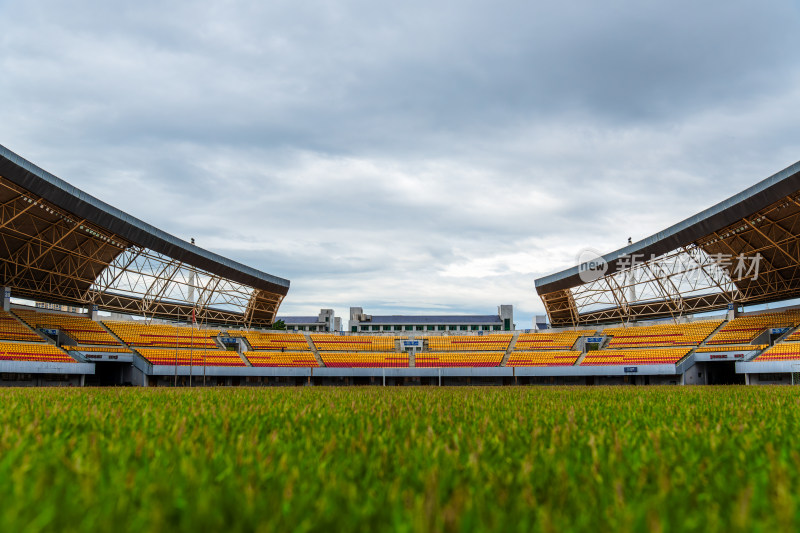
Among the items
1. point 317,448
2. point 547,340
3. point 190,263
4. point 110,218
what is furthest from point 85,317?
point 317,448

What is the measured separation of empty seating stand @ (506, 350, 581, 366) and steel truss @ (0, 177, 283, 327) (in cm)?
2558

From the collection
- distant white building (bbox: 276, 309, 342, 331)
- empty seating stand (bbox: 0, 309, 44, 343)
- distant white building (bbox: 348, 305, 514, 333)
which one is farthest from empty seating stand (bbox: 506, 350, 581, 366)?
distant white building (bbox: 276, 309, 342, 331)

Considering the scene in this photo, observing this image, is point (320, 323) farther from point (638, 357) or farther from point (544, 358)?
point (638, 357)

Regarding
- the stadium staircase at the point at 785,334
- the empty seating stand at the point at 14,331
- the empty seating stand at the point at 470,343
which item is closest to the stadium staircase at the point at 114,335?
the empty seating stand at the point at 14,331

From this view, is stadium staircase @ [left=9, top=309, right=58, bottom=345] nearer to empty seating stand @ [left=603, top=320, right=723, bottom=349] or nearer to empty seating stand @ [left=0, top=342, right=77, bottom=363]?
empty seating stand @ [left=0, top=342, right=77, bottom=363]

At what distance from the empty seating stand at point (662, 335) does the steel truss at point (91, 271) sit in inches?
1464

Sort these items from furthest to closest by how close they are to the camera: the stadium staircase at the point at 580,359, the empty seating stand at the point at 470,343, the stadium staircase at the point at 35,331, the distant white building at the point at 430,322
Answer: the distant white building at the point at 430,322 → the empty seating stand at the point at 470,343 → the stadium staircase at the point at 580,359 → the stadium staircase at the point at 35,331

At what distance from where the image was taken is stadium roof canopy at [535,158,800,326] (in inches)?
1342

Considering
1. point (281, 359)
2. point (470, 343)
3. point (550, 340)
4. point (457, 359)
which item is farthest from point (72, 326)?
point (550, 340)

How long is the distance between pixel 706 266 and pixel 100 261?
50477mm

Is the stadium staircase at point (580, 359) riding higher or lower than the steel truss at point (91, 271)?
lower

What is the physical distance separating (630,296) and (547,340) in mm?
10586

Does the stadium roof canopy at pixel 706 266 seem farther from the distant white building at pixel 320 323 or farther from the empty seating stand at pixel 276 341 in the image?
the distant white building at pixel 320 323

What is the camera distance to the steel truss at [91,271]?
3325 centimetres
